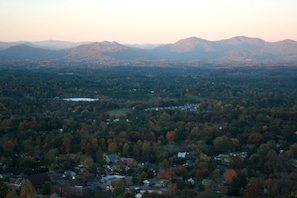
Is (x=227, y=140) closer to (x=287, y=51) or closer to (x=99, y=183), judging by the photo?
(x=99, y=183)

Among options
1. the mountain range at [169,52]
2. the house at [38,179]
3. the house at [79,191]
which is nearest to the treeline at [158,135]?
the house at [38,179]

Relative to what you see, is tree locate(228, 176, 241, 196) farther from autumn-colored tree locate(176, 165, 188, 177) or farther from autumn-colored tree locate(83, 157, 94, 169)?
autumn-colored tree locate(83, 157, 94, 169)

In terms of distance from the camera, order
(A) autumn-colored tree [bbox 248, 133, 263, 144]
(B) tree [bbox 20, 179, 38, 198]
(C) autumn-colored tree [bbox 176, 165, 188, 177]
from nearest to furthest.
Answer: (B) tree [bbox 20, 179, 38, 198] < (C) autumn-colored tree [bbox 176, 165, 188, 177] < (A) autumn-colored tree [bbox 248, 133, 263, 144]

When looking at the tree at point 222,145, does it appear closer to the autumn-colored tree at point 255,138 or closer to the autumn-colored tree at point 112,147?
the autumn-colored tree at point 255,138

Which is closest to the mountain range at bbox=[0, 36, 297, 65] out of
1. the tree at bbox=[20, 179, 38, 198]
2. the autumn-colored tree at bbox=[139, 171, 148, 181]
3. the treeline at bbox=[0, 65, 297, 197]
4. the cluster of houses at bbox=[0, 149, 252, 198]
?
the treeline at bbox=[0, 65, 297, 197]

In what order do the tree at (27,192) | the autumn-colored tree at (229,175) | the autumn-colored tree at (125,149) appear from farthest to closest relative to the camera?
the autumn-colored tree at (125,149) < the autumn-colored tree at (229,175) < the tree at (27,192)

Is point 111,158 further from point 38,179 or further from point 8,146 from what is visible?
point 8,146

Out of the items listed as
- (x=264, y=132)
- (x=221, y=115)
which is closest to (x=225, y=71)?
(x=221, y=115)

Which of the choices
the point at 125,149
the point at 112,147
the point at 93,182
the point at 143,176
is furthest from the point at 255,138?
the point at 93,182
